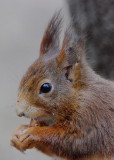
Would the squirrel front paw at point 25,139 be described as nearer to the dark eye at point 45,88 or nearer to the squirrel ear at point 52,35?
the dark eye at point 45,88

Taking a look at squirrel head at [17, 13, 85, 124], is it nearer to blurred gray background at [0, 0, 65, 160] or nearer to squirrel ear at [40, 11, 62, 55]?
squirrel ear at [40, 11, 62, 55]

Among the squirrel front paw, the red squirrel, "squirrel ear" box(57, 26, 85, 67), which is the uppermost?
"squirrel ear" box(57, 26, 85, 67)

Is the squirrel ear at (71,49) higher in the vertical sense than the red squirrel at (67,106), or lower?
higher

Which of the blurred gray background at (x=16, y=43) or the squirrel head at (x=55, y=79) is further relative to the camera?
the blurred gray background at (x=16, y=43)

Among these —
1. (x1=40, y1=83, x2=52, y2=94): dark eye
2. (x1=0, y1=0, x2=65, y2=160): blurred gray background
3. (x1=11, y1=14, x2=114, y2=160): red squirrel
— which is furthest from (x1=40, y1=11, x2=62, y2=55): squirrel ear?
(x1=0, y1=0, x2=65, y2=160): blurred gray background

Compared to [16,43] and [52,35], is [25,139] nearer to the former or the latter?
[52,35]

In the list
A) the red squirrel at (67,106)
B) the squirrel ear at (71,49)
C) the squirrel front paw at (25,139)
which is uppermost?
the squirrel ear at (71,49)

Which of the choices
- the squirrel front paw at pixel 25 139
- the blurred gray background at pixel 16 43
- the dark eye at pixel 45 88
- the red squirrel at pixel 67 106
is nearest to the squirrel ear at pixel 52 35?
the red squirrel at pixel 67 106

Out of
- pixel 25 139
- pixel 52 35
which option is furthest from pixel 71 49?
pixel 25 139

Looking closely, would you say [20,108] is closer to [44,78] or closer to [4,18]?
[44,78]
